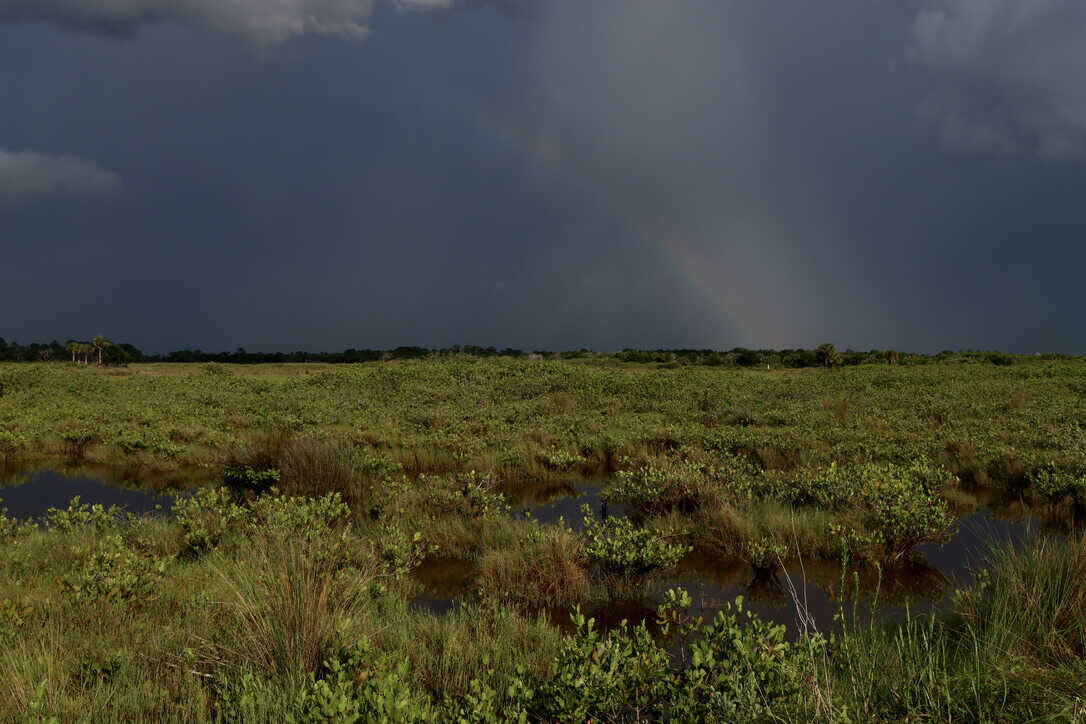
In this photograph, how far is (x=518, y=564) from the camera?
696 centimetres

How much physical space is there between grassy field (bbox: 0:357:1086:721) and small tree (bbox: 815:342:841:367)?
30.4m

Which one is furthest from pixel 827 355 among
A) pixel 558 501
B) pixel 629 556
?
pixel 629 556

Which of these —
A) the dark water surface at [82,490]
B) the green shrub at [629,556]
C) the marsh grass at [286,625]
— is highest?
the marsh grass at [286,625]

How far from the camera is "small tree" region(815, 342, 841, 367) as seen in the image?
49125 mm

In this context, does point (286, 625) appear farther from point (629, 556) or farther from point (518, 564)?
point (629, 556)

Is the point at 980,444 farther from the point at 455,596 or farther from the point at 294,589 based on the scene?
the point at 294,589

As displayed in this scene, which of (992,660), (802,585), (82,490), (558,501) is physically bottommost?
(82,490)

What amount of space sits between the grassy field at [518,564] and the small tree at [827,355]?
3037 centimetres

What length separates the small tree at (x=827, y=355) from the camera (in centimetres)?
4912

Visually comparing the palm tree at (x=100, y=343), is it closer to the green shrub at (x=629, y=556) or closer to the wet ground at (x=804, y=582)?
the wet ground at (x=804, y=582)

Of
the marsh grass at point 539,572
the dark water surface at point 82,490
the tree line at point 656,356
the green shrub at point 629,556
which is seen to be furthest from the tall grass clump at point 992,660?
the tree line at point 656,356

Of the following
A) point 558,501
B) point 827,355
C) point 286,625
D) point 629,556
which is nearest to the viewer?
point 286,625

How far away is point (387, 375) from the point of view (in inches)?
1118

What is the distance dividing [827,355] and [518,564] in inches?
1978
